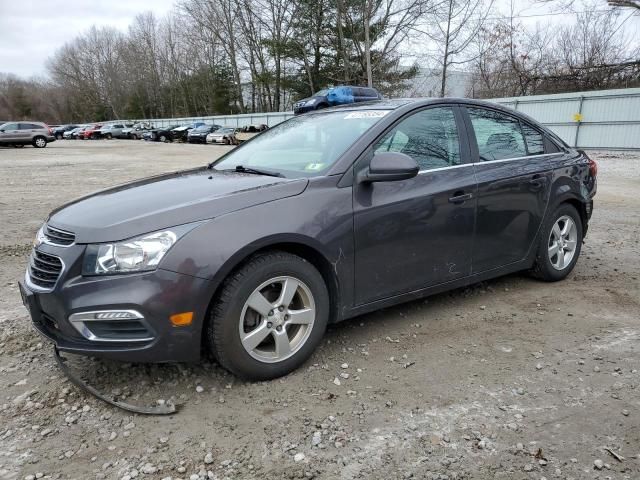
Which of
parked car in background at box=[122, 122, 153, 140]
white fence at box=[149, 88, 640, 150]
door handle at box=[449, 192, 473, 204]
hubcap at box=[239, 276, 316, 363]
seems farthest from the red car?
hubcap at box=[239, 276, 316, 363]

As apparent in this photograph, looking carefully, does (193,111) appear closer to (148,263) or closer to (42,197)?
(42,197)

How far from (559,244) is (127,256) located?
3.75 meters

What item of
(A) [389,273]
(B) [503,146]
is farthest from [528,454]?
(B) [503,146]

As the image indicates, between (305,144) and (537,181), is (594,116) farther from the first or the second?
(305,144)

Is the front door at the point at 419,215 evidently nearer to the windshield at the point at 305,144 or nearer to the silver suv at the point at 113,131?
the windshield at the point at 305,144

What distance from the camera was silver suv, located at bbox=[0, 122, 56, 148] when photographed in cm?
3147

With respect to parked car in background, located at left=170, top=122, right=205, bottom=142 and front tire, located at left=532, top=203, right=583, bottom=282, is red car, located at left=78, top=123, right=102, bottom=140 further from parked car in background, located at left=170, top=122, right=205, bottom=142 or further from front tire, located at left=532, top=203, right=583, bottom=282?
front tire, located at left=532, top=203, right=583, bottom=282

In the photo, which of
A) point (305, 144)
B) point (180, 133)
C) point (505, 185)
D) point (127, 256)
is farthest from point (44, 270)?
point (180, 133)

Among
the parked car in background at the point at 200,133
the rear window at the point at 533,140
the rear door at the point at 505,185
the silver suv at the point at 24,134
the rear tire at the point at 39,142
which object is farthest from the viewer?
the parked car in background at the point at 200,133

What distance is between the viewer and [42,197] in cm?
1018

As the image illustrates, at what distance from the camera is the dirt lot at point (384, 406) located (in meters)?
2.29

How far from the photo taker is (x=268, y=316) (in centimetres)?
288

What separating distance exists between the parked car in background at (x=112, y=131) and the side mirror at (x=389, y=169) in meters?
52.1

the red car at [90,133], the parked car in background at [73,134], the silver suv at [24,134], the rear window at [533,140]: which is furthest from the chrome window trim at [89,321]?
the parked car in background at [73,134]
